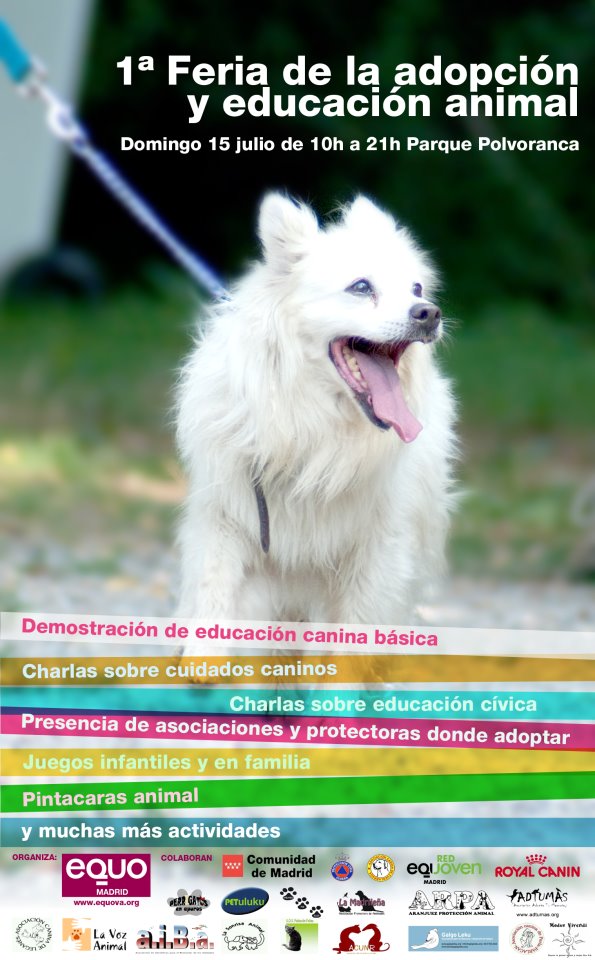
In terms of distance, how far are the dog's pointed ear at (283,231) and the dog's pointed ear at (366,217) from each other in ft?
0.46

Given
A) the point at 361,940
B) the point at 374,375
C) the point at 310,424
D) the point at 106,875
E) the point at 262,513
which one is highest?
the point at 374,375

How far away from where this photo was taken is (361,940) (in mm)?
3312

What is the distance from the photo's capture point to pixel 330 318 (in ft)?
13.1

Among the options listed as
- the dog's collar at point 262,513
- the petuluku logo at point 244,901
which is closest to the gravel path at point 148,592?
the dog's collar at point 262,513

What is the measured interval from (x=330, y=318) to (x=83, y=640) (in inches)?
61.1

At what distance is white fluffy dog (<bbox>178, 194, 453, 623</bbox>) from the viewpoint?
4.02 metres

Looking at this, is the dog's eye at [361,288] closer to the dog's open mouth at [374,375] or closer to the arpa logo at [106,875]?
the dog's open mouth at [374,375]

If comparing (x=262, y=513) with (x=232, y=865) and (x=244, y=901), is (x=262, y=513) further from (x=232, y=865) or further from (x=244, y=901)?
(x=244, y=901)

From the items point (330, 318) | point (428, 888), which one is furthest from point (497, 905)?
point (330, 318)

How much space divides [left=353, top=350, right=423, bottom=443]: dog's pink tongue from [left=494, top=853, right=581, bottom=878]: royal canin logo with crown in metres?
1.19

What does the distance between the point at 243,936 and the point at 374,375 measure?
1.62 m

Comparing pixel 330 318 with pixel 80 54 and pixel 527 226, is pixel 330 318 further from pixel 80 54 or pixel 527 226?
pixel 80 54

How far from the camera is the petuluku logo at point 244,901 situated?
3.35 m

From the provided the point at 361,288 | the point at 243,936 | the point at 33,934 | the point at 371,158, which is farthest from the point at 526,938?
the point at 371,158
